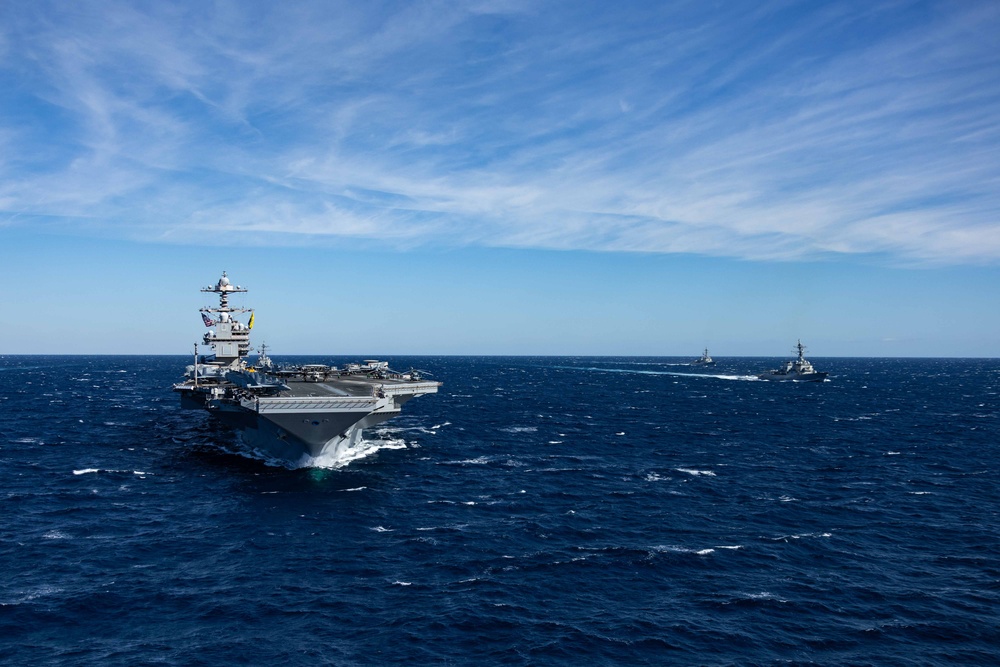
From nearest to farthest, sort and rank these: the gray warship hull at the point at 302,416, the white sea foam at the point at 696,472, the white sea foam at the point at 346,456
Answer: the gray warship hull at the point at 302,416
the white sea foam at the point at 696,472
the white sea foam at the point at 346,456

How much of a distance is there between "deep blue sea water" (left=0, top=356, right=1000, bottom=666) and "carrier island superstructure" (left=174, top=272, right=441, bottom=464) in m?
3.24

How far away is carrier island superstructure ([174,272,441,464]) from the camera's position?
52750 millimetres

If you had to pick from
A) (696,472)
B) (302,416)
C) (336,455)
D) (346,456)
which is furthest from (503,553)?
(346,456)

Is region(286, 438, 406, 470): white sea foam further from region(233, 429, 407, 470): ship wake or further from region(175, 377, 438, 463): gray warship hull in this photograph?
region(175, 377, 438, 463): gray warship hull

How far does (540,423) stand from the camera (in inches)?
3644

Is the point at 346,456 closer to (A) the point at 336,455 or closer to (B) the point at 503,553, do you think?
(A) the point at 336,455

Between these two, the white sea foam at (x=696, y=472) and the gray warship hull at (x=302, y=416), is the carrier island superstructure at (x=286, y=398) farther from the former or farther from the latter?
the white sea foam at (x=696, y=472)

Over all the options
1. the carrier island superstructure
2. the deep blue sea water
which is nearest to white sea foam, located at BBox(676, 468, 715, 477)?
the deep blue sea water

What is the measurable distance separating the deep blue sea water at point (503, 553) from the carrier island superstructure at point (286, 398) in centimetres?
324

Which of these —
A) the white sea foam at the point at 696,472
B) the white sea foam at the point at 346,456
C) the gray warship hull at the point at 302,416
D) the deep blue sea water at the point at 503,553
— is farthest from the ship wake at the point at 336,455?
the white sea foam at the point at 696,472

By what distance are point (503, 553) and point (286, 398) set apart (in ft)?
82.9

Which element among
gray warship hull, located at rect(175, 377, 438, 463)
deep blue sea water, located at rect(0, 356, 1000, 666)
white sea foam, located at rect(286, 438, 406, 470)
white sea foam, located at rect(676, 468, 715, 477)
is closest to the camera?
deep blue sea water, located at rect(0, 356, 1000, 666)

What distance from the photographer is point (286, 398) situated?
52.6 meters

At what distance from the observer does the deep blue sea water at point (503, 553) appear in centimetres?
2594
